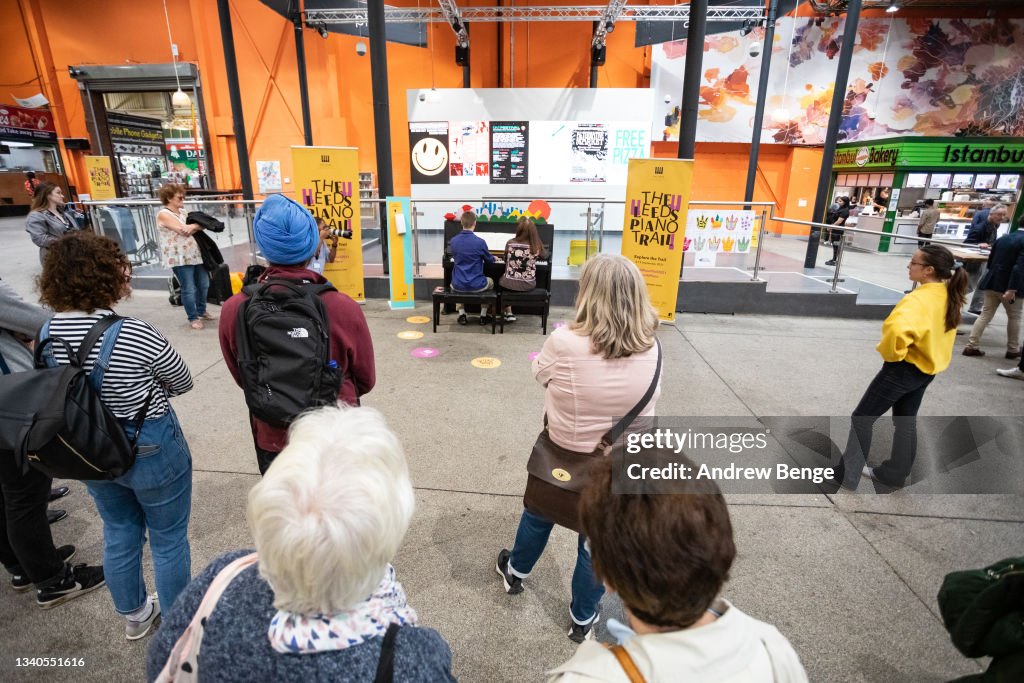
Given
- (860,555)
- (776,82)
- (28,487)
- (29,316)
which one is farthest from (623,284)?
(776,82)

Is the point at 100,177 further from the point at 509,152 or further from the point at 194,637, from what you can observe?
the point at 194,637

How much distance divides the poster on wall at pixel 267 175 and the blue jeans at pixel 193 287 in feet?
30.4

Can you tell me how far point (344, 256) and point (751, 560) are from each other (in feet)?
18.0

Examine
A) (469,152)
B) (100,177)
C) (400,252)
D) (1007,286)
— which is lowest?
(1007,286)

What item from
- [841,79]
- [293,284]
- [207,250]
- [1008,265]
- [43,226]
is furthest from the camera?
[841,79]

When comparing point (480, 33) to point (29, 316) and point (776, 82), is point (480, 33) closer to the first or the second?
point (776, 82)

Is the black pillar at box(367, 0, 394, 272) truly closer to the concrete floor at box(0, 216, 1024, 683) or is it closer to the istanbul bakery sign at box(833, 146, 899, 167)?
the concrete floor at box(0, 216, 1024, 683)

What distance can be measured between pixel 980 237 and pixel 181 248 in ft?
36.0

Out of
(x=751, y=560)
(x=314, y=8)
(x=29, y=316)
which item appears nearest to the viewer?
(x=29, y=316)

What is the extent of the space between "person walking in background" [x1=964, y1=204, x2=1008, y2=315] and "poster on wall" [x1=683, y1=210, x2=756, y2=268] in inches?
103

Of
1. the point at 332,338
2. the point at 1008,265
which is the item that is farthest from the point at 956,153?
the point at 332,338

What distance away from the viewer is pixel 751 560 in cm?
232

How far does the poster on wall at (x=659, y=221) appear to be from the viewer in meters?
5.60

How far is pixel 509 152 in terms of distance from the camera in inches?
481
